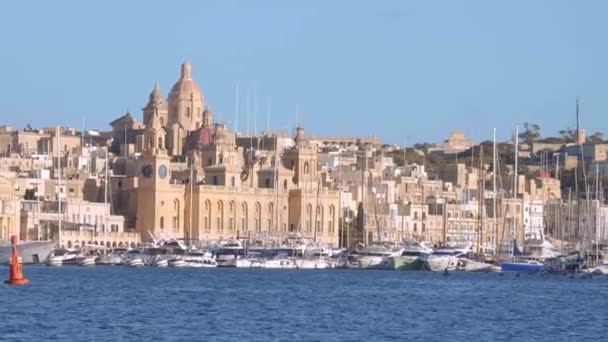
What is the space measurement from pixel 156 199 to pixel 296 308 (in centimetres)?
6632

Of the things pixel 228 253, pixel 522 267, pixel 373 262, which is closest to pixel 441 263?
pixel 522 267

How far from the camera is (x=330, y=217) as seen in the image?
144m

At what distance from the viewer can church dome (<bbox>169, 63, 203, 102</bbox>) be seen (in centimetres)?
15612

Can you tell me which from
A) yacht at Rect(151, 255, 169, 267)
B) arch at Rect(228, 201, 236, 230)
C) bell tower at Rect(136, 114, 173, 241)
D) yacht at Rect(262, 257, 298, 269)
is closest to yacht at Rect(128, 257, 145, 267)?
yacht at Rect(151, 255, 169, 267)

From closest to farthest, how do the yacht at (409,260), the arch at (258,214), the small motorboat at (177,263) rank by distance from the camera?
the yacht at (409,260)
the small motorboat at (177,263)
the arch at (258,214)

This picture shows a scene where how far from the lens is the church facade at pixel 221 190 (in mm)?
134625

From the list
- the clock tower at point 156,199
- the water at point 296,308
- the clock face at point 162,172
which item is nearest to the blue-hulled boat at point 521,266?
the water at point 296,308

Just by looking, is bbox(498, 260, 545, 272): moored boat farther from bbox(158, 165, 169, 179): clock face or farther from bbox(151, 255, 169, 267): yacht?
bbox(158, 165, 169, 179): clock face

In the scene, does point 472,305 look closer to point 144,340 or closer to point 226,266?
point 144,340

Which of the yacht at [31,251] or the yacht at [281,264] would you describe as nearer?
the yacht at [281,264]

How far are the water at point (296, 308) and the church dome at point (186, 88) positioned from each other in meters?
57.2

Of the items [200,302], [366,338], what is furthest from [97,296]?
[366,338]

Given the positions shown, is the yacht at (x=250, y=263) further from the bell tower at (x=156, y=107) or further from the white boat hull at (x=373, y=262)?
the bell tower at (x=156, y=107)

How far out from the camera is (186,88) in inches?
6156
